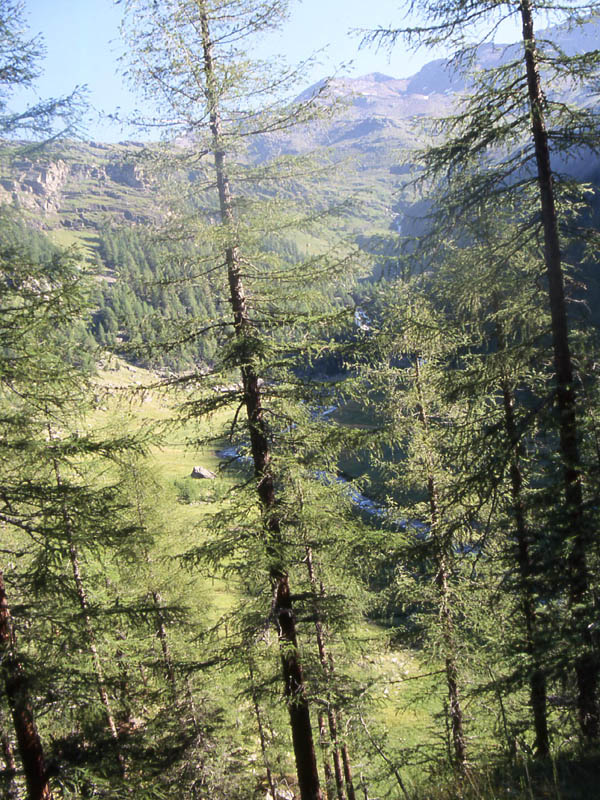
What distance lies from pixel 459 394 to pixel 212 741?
11860mm

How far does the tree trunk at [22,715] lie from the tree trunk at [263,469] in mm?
3493

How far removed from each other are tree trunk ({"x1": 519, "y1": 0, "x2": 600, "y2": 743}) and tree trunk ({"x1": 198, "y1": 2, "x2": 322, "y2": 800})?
13.4 ft

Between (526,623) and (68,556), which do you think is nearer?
(68,556)

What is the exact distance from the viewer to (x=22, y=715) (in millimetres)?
5980

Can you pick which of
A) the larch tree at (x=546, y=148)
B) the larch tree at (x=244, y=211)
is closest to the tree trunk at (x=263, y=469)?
the larch tree at (x=244, y=211)

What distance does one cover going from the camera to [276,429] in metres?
8.62

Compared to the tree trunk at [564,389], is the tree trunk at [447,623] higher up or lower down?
lower down

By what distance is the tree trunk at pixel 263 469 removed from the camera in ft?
25.7

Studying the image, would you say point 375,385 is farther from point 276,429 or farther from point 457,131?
point 457,131

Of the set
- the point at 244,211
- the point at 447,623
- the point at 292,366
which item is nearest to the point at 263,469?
the point at 292,366

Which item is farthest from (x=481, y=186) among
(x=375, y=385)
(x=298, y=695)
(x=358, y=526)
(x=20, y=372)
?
(x=298, y=695)

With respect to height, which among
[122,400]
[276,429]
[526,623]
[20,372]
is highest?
[20,372]

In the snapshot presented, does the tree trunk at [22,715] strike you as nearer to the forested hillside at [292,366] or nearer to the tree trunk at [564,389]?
the forested hillside at [292,366]

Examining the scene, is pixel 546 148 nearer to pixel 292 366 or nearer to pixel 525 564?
pixel 292 366
